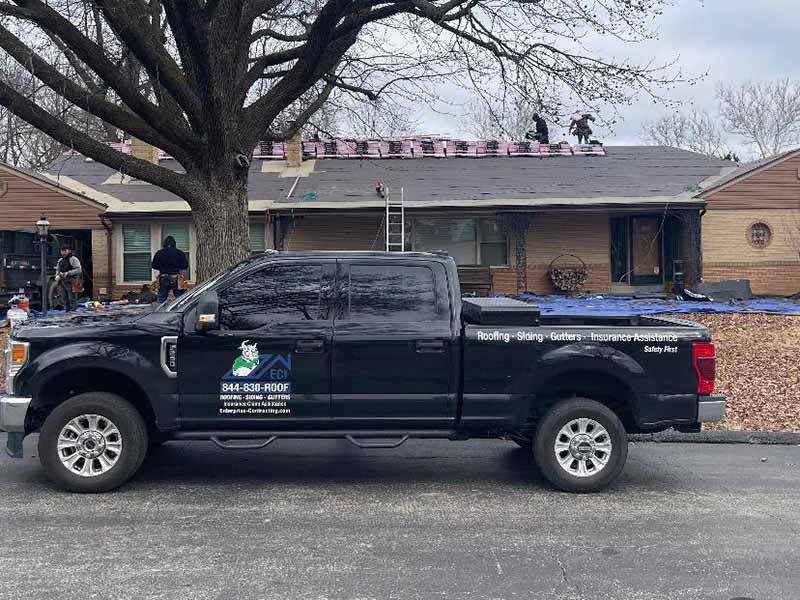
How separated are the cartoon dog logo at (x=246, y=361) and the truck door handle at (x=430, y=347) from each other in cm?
130

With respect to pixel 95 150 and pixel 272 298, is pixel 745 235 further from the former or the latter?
pixel 272 298

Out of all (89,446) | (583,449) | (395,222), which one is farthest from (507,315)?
(395,222)

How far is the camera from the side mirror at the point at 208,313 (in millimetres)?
6246

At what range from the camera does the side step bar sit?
253 inches

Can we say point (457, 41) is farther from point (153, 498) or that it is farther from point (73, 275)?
point (73, 275)

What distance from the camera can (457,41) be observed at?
40.9ft

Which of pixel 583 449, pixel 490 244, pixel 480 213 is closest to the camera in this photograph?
pixel 583 449

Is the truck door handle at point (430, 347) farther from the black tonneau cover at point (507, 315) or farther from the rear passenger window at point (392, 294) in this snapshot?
the black tonneau cover at point (507, 315)

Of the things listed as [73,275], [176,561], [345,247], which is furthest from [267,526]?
[345,247]

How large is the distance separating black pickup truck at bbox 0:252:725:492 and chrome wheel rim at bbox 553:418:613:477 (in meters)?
0.01

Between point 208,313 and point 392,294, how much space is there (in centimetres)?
150

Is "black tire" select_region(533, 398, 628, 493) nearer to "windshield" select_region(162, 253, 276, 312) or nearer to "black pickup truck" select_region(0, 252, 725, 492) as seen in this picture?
"black pickup truck" select_region(0, 252, 725, 492)

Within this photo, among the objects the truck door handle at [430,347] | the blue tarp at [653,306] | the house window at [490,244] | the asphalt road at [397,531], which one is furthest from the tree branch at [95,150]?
the house window at [490,244]

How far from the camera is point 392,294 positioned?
21.8ft
